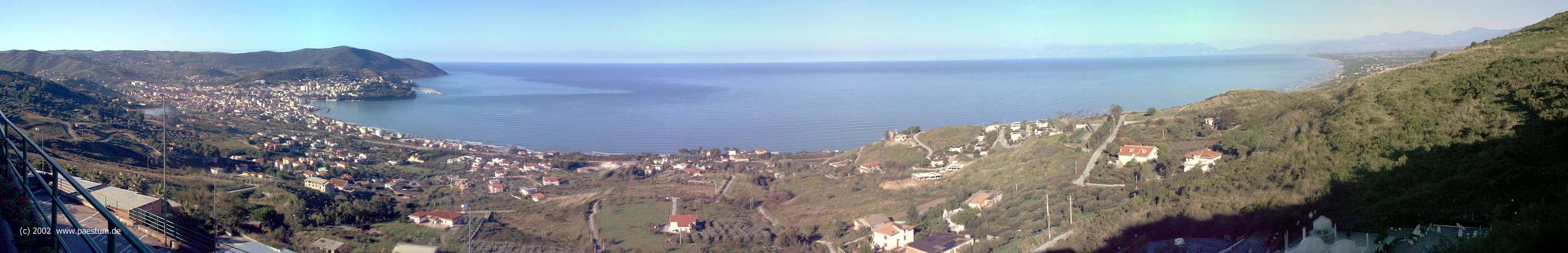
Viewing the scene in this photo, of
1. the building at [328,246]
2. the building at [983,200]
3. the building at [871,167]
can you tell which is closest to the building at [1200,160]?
the building at [983,200]

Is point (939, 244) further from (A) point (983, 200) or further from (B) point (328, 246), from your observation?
(B) point (328, 246)

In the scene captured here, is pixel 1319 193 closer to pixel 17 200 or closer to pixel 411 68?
pixel 17 200

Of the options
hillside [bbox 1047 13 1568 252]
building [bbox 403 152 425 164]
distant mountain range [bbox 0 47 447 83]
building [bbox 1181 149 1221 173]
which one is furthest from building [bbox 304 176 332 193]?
distant mountain range [bbox 0 47 447 83]

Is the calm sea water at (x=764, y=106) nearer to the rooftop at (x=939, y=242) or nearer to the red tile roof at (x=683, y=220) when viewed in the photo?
the red tile roof at (x=683, y=220)

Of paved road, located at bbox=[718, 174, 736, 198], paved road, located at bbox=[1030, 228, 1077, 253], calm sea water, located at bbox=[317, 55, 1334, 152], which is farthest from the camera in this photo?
calm sea water, located at bbox=[317, 55, 1334, 152]

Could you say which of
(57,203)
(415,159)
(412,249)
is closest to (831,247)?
(412,249)

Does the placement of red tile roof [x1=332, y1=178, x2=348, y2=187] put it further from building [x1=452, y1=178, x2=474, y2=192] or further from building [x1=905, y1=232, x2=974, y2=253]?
building [x1=905, y1=232, x2=974, y2=253]
